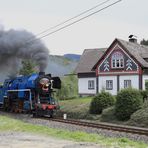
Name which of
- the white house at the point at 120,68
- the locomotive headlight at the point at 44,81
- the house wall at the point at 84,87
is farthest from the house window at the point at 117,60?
the locomotive headlight at the point at 44,81

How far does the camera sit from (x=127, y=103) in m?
24.8

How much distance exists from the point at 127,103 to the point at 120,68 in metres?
20.8

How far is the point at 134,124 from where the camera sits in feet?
74.1

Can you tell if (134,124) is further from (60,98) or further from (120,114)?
(60,98)

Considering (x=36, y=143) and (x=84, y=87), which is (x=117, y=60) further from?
(x=36, y=143)

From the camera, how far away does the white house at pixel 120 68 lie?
4350 cm

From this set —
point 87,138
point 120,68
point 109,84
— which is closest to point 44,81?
point 87,138

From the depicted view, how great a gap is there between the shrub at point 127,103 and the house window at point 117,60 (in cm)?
2035

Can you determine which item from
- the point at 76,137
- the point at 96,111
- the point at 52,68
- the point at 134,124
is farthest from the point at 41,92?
the point at 52,68

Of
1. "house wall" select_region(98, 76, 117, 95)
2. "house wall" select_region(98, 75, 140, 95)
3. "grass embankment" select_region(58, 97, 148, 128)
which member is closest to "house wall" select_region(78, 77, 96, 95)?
"house wall" select_region(98, 76, 117, 95)

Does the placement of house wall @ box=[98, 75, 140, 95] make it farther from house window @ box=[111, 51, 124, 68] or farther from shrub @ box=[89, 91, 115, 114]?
shrub @ box=[89, 91, 115, 114]

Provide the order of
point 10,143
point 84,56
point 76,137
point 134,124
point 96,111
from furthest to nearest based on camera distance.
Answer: point 84,56, point 96,111, point 134,124, point 76,137, point 10,143

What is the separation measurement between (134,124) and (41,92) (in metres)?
6.49

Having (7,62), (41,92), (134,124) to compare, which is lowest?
(134,124)
